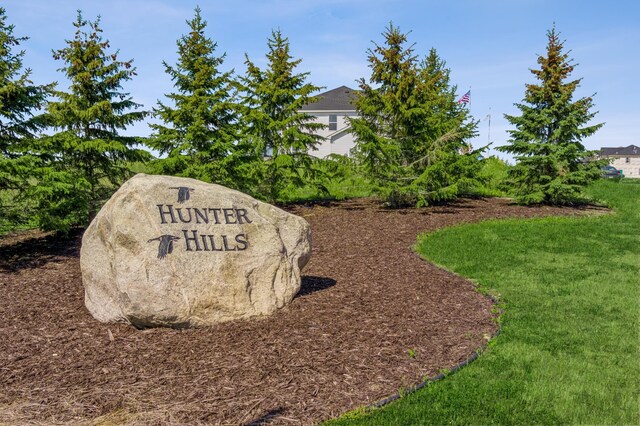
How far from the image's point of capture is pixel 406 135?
1747 cm

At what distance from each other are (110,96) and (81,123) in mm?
1110

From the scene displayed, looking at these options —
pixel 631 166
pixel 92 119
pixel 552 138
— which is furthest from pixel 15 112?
pixel 631 166

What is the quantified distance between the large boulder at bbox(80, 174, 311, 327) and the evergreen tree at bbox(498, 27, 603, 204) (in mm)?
13282

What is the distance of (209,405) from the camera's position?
5.02 metres

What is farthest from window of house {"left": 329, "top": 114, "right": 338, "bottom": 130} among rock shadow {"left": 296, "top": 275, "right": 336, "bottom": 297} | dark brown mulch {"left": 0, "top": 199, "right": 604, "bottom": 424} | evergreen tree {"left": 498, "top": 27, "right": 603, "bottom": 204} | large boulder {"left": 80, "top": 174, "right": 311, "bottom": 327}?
large boulder {"left": 80, "top": 174, "right": 311, "bottom": 327}

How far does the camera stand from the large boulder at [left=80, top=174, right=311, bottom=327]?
675 centimetres

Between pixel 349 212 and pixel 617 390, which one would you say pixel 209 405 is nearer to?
pixel 617 390

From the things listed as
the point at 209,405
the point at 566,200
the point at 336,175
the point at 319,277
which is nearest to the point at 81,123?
the point at 336,175

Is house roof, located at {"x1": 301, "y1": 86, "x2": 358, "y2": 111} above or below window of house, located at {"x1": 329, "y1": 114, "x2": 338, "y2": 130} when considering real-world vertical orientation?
above

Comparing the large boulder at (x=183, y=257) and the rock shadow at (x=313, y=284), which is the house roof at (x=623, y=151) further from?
the large boulder at (x=183, y=257)

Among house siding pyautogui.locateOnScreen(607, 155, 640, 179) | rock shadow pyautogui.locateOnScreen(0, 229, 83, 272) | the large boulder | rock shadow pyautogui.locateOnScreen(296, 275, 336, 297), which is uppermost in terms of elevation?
house siding pyautogui.locateOnScreen(607, 155, 640, 179)

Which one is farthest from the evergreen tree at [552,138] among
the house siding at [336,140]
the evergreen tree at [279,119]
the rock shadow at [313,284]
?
the house siding at [336,140]

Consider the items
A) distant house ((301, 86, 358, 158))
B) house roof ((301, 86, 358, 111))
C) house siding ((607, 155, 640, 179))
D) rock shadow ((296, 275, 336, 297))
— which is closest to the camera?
rock shadow ((296, 275, 336, 297))

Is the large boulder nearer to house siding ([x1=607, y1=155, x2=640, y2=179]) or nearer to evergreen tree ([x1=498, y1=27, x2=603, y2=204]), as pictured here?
evergreen tree ([x1=498, y1=27, x2=603, y2=204])
